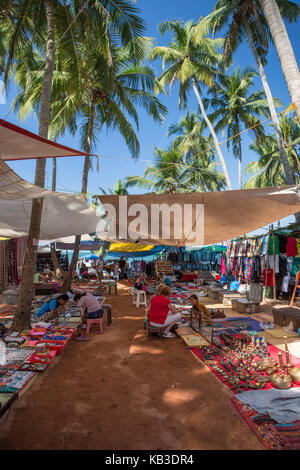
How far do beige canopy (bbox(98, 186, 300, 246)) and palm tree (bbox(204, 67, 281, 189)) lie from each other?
12.4 m

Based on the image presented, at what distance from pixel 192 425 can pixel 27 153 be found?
12.9 feet

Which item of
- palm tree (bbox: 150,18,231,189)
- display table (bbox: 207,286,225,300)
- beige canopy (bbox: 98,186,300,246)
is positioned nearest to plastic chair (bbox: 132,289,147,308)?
beige canopy (bbox: 98,186,300,246)

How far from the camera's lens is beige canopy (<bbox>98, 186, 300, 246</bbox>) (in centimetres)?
463

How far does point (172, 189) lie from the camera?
19984 millimetres

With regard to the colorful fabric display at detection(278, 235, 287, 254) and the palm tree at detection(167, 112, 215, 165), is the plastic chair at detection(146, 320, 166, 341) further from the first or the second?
the palm tree at detection(167, 112, 215, 165)

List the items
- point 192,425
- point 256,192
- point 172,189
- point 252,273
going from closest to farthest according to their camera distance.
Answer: point 192,425
point 256,192
point 252,273
point 172,189

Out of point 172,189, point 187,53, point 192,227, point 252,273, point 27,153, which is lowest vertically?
point 252,273

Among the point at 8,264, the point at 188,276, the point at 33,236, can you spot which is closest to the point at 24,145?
the point at 33,236

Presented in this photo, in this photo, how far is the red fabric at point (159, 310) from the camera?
16.9 feet

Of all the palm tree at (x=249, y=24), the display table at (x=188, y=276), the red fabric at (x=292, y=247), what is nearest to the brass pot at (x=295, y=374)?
the red fabric at (x=292, y=247)

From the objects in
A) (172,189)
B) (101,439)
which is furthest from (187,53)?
(101,439)

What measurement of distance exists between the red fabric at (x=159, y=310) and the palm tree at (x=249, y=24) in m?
8.17

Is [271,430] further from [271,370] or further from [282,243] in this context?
[282,243]
